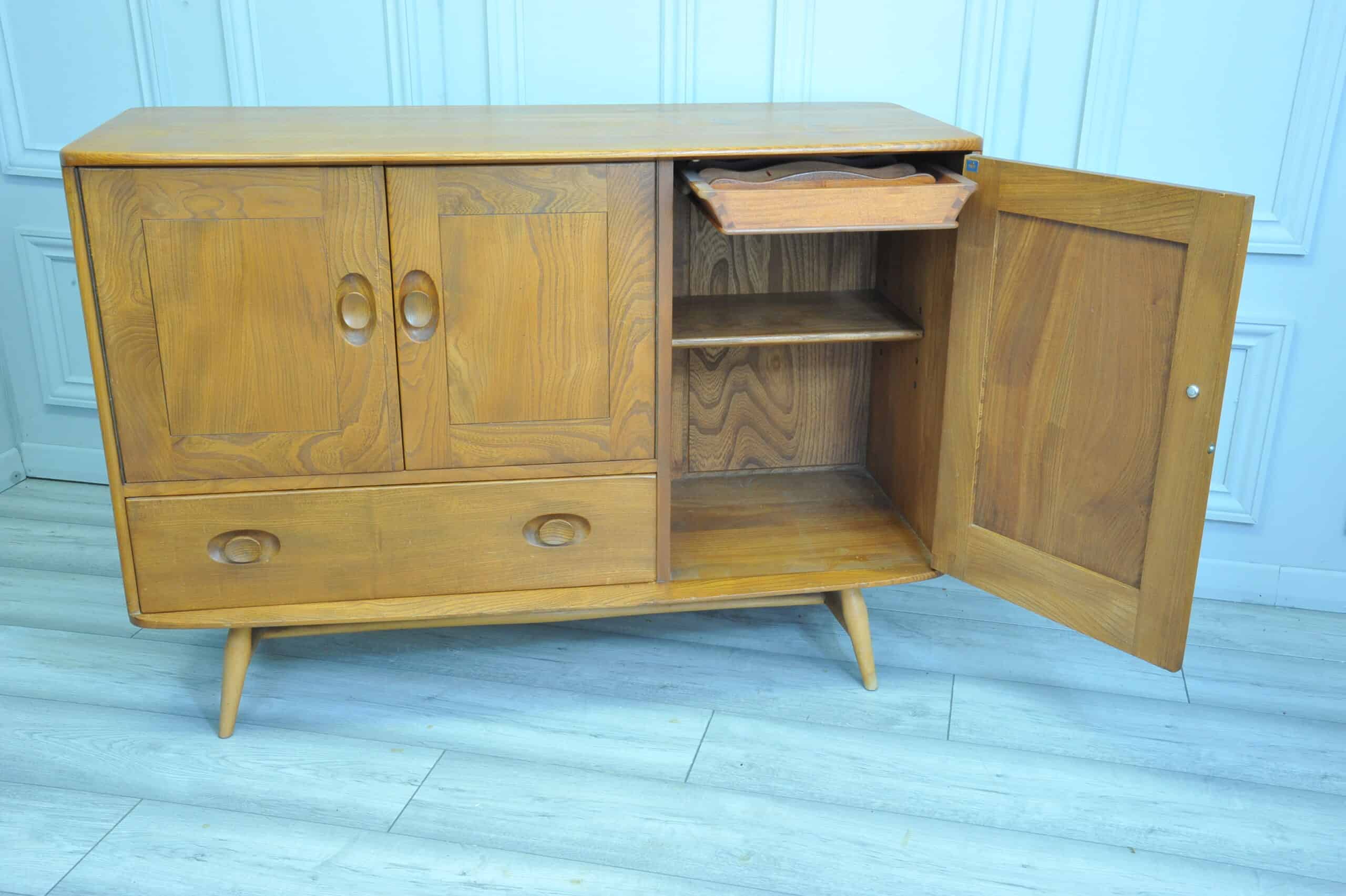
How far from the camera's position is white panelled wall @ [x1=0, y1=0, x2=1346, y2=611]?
1.92 m

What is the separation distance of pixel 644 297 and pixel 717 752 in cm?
68

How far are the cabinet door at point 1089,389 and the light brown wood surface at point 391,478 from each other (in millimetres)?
500

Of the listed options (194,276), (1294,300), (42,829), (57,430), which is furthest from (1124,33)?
(57,430)

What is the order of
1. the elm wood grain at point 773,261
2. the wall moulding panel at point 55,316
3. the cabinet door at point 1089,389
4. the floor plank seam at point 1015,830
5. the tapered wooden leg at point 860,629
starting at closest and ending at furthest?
1. the cabinet door at point 1089,389
2. the floor plank seam at point 1015,830
3. the tapered wooden leg at point 860,629
4. the elm wood grain at point 773,261
5. the wall moulding panel at point 55,316

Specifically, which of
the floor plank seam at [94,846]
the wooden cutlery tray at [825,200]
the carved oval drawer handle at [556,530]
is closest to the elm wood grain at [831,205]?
the wooden cutlery tray at [825,200]

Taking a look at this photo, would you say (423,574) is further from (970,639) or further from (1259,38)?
(1259,38)

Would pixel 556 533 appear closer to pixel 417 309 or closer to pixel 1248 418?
pixel 417 309

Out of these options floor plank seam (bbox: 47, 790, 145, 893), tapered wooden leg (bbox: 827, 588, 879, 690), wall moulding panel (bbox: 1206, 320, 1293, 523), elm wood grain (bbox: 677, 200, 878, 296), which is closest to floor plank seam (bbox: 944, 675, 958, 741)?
tapered wooden leg (bbox: 827, 588, 879, 690)

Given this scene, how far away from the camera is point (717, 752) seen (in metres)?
1.69

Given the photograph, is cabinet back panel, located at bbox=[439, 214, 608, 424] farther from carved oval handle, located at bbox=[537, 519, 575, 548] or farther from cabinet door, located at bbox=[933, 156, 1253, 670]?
cabinet door, located at bbox=[933, 156, 1253, 670]

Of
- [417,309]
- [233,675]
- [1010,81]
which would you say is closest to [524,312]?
[417,309]

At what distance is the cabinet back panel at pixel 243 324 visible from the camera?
4.82 feet

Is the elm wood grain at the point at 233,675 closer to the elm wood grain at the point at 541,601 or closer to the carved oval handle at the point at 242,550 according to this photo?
the elm wood grain at the point at 541,601

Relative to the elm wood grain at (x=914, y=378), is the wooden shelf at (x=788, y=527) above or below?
below
